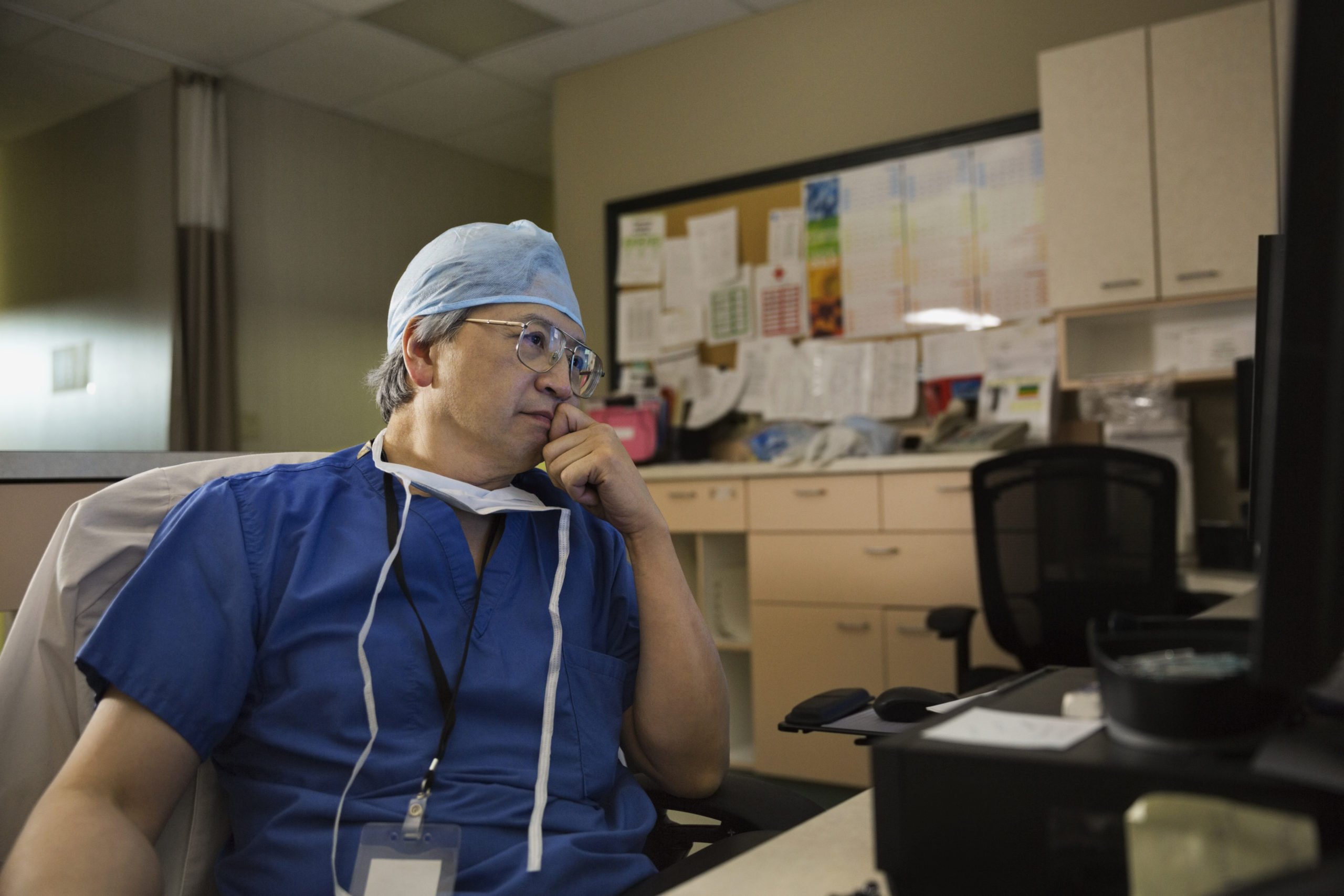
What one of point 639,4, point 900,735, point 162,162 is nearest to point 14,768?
point 900,735

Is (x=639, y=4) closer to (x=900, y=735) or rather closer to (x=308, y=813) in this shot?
(x=308, y=813)

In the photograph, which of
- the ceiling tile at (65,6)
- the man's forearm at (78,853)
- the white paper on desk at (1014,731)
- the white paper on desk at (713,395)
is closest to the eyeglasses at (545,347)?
the man's forearm at (78,853)

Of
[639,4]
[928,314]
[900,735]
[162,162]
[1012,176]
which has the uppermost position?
[639,4]

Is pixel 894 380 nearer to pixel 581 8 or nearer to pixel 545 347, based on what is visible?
pixel 581 8

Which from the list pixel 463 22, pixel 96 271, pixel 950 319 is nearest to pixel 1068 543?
pixel 950 319

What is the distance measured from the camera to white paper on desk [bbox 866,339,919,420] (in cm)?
362

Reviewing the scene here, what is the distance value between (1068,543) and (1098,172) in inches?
48.8

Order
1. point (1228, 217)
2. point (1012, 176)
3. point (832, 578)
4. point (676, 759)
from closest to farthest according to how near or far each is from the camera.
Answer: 1. point (676, 759)
2. point (1228, 217)
3. point (832, 578)
4. point (1012, 176)

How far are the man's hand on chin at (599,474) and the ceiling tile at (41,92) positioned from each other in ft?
14.1

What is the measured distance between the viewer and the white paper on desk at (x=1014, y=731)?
1.75ft

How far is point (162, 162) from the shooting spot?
15.3ft

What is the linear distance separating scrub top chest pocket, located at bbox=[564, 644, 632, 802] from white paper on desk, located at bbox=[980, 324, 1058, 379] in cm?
254

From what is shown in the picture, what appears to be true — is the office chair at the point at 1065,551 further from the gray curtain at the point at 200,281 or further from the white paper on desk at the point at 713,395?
the gray curtain at the point at 200,281

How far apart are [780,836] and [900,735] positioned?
161mm
